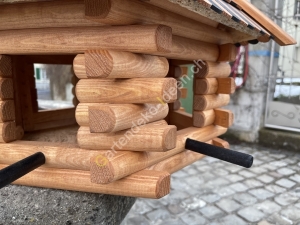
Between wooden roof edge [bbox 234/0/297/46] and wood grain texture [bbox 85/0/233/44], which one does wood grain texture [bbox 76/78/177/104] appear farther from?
wooden roof edge [bbox 234/0/297/46]

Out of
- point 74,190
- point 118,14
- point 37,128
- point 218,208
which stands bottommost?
point 218,208

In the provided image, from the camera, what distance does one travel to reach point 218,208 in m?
2.97

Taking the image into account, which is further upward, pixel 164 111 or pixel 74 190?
pixel 164 111

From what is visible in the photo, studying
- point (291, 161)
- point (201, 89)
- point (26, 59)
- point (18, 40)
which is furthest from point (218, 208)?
point (18, 40)

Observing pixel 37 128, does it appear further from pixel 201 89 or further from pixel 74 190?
pixel 201 89

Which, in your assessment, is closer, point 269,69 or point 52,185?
point 52,185

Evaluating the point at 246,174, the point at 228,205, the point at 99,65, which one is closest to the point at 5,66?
the point at 99,65

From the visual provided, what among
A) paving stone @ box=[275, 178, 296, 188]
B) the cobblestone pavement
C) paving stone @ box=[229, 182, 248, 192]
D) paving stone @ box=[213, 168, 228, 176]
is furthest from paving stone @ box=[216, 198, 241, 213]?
paving stone @ box=[275, 178, 296, 188]

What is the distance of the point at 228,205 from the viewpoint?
9.94 feet

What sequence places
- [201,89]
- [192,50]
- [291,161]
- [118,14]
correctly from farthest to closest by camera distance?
1. [291,161]
2. [201,89]
3. [192,50]
4. [118,14]

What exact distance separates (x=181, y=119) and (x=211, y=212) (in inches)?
46.6

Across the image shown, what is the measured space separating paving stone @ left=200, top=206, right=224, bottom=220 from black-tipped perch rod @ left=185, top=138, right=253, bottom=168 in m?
1.54

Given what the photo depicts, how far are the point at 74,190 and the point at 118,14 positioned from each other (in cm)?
84

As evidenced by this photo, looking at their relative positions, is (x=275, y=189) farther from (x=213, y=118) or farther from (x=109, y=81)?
(x=109, y=81)
